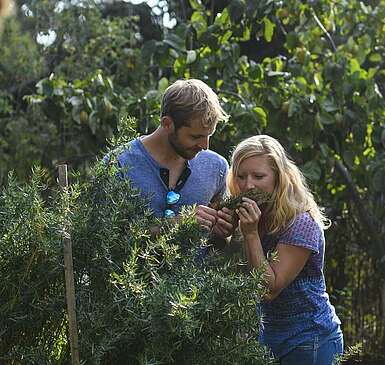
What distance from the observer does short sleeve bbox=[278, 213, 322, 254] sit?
3254 mm

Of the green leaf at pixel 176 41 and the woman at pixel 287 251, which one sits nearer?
the woman at pixel 287 251

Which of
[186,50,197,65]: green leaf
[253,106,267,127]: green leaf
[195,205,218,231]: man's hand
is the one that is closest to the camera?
[195,205,218,231]: man's hand

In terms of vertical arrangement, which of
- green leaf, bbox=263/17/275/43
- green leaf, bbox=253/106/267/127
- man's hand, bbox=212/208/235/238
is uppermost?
man's hand, bbox=212/208/235/238

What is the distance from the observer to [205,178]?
3.65m

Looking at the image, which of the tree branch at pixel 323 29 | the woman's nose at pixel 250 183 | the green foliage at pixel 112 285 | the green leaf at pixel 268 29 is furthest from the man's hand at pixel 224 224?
the tree branch at pixel 323 29

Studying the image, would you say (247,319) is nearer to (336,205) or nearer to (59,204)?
(59,204)

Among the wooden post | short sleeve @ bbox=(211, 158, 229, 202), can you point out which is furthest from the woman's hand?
the wooden post

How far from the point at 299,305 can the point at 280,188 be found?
0.43 metres

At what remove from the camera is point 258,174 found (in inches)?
133

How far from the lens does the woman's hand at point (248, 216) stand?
3.16 metres

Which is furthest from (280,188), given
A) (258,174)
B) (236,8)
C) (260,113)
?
(236,8)

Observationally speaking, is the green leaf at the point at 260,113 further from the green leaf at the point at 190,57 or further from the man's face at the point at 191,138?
the man's face at the point at 191,138

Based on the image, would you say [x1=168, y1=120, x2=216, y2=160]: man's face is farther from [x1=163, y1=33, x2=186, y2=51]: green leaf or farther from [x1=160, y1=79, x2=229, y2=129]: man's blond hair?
[x1=163, y1=33, x2=186, y2=51]: green leaf

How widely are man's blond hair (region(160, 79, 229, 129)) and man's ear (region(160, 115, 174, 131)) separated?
16 millimetres
